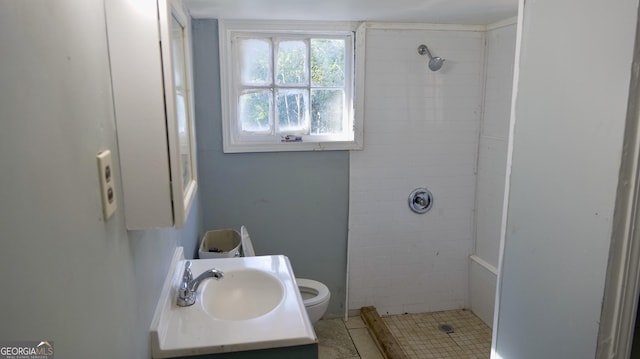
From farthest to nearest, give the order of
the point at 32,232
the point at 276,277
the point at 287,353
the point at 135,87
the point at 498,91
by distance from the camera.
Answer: the point at 498,91
the point at 276,277
the point at 287,353
the point at 135,87
the point at 32,232

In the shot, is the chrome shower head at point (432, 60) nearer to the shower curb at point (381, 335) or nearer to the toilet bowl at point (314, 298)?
the toilet bowl at point (314, 298)

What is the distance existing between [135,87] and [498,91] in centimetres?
243

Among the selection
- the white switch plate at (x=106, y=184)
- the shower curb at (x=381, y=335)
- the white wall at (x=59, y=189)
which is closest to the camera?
the white wall at (x=59, y=189)

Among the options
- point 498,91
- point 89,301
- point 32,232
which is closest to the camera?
point 32,232

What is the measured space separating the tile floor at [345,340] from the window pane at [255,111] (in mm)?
1412

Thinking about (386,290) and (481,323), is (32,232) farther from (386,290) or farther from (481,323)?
(481,323)

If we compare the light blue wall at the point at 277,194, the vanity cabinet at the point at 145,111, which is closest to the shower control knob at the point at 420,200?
the light blue wall at the point at 277,194

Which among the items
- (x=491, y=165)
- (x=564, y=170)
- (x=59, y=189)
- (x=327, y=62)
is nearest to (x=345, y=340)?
(x=491, y=165)

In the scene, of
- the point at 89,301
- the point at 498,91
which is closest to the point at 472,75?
the point at 498,91

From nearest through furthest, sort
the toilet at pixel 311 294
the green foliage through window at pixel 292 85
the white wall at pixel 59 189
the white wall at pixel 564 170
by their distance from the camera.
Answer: the white wall at pixel 59 189 → the white wall at pixel 564 170 → the toilet at pixel 311 294 → the green foliage through window at pixel 292 85

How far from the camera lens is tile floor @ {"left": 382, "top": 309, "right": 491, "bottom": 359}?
107 inches

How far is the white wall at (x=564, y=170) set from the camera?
1.09 metres

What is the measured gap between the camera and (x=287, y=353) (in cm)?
132

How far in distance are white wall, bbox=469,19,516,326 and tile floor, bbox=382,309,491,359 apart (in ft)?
0.40
